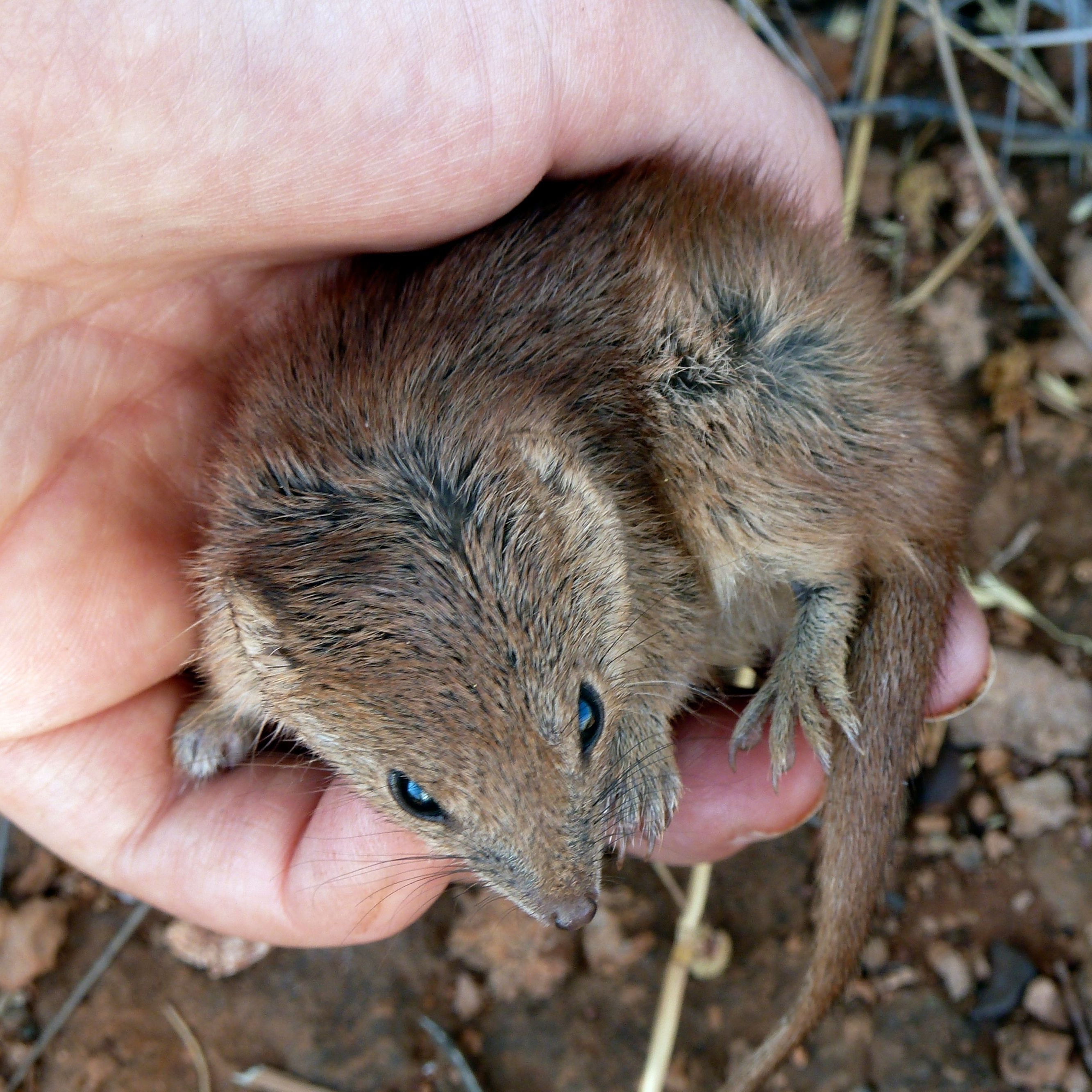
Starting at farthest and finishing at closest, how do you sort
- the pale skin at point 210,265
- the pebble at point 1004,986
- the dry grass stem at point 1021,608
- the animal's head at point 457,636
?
1. the dry grass stem at point 1021,608
2. the pebble at point 1004,986
3. the pale skin at point 210,265
4. the animal's head at point 457,636

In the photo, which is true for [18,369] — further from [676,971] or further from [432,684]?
[676,971]

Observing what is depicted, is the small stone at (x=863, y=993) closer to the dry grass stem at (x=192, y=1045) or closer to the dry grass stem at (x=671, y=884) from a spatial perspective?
the dry grass stem at (x=671, y=884)

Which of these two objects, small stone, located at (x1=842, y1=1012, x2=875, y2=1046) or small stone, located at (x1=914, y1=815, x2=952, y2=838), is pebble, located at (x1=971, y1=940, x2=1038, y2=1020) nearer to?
small stone, located at (x1=842, y1=1012, x2=875, y2=1046)

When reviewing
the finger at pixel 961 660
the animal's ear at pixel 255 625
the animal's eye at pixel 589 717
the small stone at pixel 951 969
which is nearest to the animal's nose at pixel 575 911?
the animal's eye at pixel 589 717

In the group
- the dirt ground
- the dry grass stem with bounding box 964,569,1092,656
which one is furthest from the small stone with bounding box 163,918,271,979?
the dry grass stem with bounding box 964,569,1092,656

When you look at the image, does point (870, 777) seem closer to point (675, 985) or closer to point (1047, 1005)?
point (675, 985)

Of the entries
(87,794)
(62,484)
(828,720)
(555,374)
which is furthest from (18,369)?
(828,720)
